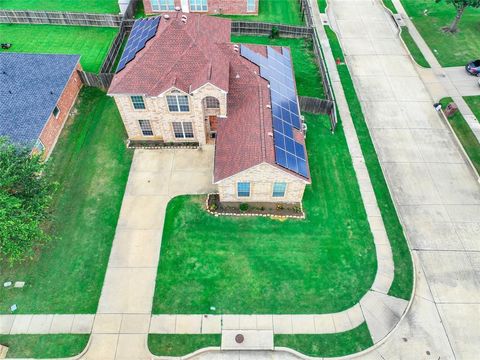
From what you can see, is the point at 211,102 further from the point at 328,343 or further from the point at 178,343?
the point at 328,343

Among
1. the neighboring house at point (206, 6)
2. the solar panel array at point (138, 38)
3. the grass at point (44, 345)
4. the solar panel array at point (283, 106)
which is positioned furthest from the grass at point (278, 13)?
the grass at point (44, 345)

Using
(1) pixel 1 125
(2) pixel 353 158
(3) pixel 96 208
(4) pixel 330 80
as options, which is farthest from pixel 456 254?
(1) pixel 1 125

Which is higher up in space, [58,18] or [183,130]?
[58,18]

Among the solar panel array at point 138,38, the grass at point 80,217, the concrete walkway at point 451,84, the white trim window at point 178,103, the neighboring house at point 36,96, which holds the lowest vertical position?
the grass at point 80,217

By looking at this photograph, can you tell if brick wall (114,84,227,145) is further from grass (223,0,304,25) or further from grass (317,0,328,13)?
grass (317,0,328,13)

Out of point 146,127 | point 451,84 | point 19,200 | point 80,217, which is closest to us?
point 19,200

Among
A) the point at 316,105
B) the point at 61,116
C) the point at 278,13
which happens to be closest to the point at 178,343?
the point at 61,116

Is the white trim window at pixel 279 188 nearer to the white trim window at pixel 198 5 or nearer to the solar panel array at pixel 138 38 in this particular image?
the solar panel array at pixel 138 38
